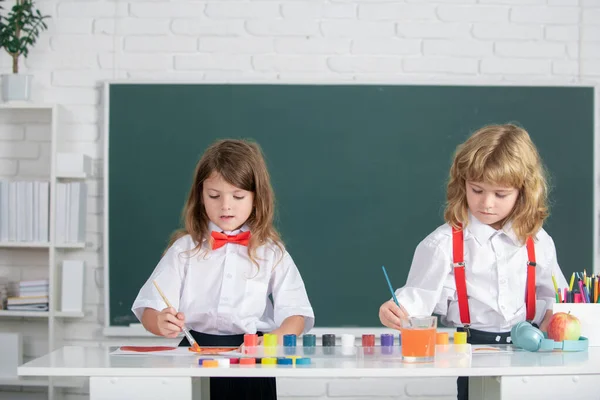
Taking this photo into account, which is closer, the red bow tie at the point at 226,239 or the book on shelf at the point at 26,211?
the red bow tie at the point at 226,239

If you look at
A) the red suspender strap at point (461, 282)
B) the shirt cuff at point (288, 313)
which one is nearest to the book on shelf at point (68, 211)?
the shirt cuff at point (288, 313)

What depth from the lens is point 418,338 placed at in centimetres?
183

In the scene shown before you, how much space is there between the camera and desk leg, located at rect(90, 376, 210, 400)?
5.79 ft

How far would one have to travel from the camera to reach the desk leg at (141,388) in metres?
1.76

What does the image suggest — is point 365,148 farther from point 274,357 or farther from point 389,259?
point 274,357

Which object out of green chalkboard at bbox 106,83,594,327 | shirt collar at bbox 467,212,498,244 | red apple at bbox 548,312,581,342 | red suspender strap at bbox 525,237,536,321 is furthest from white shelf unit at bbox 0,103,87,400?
red apple at bbox 548,312,581,342

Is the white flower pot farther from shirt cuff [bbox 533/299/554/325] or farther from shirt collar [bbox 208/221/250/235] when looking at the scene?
shirt cuff [bbox 533/299/554/325]

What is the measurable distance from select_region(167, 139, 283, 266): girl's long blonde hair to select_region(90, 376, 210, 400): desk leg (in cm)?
62

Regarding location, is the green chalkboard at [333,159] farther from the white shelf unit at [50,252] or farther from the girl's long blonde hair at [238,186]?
the girl's long blonde hair at [238,186]

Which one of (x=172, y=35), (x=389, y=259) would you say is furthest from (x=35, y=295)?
(x=389, y=259)

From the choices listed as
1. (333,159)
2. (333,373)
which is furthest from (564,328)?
(333,159)

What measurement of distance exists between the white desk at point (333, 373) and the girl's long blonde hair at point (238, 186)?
0.59m

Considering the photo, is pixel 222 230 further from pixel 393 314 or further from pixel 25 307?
pixel 25 307

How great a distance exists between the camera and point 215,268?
233cm
